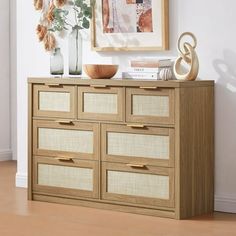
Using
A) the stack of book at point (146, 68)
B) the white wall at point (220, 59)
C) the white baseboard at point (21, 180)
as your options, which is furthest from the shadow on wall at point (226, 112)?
the white baseboard at point (21, 180)

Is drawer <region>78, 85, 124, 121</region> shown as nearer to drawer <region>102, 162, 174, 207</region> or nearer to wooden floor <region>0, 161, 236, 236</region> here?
drawer <region>102, 162, 174, 207</region>

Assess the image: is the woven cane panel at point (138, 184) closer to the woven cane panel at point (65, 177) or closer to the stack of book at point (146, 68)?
the woven cane panel at point (65, 177)

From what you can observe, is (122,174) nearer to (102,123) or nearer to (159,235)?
(102,123)

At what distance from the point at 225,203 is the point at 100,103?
112 centimetres

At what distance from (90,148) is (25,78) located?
45.8 inches

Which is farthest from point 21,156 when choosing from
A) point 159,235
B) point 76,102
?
point 159,235

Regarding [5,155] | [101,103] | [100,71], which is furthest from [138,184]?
[5,155]

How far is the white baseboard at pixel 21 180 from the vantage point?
6.43 meters

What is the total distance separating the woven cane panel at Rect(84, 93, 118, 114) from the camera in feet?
17.8

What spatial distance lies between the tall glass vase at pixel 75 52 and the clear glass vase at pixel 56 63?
86 millimetres

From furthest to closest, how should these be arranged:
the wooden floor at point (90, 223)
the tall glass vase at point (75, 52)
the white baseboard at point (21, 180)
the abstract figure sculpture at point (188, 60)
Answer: the white baseboard at point (21, 180) < the tall glass vase at point (75, 52) < the abstract figure sculpture at point (188, 60) < the wooden floor at point (90, 223)

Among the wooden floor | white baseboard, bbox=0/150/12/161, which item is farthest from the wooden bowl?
white baseboard, bbox=0/150/12/161

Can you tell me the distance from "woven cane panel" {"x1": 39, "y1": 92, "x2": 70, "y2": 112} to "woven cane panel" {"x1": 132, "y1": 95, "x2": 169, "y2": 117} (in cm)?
59

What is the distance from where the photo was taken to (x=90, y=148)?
219 inches
